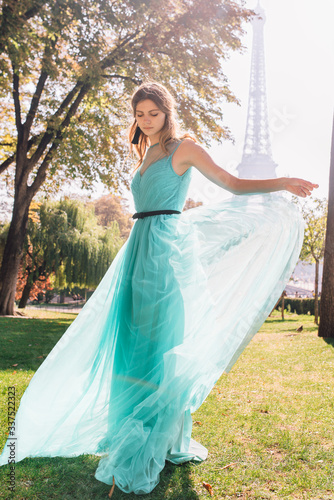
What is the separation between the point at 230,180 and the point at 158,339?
1.09 metres

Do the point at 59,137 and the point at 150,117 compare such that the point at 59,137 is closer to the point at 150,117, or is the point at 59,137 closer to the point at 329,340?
the point at 329,340

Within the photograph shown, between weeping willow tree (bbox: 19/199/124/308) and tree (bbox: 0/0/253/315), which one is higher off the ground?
tree (bbox: 0/0/253/315)

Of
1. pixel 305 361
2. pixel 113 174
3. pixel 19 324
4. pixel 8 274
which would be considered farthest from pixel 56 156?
pixel 305 361

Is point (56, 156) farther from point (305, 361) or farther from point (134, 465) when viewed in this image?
point (134, 465)

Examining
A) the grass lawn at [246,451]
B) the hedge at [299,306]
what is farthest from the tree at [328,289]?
the hedge at [299,306]

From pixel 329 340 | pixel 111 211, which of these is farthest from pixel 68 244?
pixel 111 211

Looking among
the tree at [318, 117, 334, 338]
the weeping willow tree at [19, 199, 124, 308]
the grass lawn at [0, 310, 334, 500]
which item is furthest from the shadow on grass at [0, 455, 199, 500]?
the weeping willow tree at [19, 199, 124, 308]

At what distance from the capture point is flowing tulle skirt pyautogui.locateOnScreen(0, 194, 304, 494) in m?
2.33

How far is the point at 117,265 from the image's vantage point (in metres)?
2.93

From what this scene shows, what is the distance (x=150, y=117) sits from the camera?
108 inches

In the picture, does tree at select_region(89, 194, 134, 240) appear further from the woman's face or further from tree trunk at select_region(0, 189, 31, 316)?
the woman's face

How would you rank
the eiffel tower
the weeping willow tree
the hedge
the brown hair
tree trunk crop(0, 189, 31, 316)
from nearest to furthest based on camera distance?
1. the brown hair
2. tree trunk crop(0, 189, 31, 316)
3. the weeping willow tree
4. the hedge
5. the eiffel tower

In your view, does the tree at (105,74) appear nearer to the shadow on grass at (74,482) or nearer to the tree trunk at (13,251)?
the tree trunk at (13,251)

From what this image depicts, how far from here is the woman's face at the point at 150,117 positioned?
271cm
